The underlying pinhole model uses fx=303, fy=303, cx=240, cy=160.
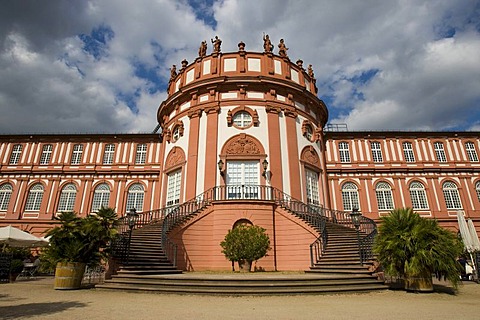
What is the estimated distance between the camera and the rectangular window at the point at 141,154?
26.4 meters

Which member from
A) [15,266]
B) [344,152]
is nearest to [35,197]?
[15,266]

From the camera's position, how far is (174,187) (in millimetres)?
20125

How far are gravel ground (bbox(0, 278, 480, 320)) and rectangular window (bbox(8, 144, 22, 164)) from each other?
22.6 meters

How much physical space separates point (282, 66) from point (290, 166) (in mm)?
7623

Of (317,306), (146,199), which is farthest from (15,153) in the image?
(317,306)

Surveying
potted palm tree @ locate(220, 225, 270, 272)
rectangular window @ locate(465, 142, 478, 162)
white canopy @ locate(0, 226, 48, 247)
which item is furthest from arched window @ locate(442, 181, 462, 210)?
white canopy @ locate(0, 226, 48, 247)

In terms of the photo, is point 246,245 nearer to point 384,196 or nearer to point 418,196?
point 384,196

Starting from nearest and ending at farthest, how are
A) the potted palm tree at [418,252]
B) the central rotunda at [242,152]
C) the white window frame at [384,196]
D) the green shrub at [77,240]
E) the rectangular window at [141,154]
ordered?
1. the potted palm tree at [418,252]
2. the green shrub at [77,240]
3. the central rotunda at [242,152]
4. the white window frame at [384,196]
5. the rectangular window at [141,154]

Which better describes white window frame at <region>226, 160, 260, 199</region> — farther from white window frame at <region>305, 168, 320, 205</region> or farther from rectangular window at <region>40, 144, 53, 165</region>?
rectangular window at <region>40, 144, 53, 165</region>

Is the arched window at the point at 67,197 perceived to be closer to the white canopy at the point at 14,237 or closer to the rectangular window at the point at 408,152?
the white canopy at the point at 14,237

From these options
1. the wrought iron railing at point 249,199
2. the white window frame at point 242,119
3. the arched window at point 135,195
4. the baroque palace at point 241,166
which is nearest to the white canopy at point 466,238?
the wrought iron railing at point 249,199

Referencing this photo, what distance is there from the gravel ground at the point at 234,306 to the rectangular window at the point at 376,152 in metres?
18.5

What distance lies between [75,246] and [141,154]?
56.6 feet

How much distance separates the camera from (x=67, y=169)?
1025 inches
